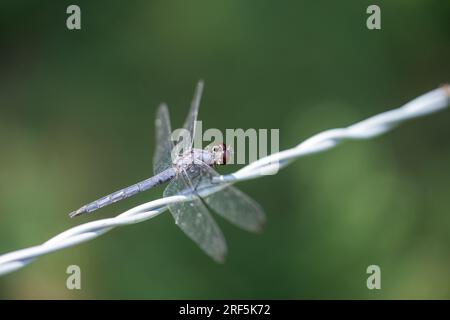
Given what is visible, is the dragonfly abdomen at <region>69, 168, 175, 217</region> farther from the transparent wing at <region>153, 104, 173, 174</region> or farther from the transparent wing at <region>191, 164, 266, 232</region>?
the transparent wing at <region>191, 164, 266, 232</region>

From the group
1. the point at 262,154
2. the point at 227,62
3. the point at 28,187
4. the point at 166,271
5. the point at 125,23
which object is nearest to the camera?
the point at 262,154

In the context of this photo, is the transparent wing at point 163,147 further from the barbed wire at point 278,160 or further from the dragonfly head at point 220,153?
the barbed wire at point 278,160

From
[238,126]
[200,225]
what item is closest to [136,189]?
[200,225]

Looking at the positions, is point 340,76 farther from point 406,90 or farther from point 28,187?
point 28,187

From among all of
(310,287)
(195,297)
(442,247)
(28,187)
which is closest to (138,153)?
(28,187)

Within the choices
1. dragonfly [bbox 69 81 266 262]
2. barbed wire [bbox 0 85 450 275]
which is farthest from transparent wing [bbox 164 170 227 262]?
barbed wire [bbox 0 85 450 275]

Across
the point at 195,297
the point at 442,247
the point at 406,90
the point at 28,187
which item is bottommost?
the point at 195,297

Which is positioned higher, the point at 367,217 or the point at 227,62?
the point at 227,62
